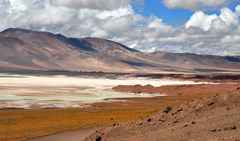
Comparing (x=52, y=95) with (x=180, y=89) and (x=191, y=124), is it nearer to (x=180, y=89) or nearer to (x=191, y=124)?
(x=180, y=89)

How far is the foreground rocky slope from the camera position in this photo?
75.5ft

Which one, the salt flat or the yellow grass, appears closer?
the yellow grass

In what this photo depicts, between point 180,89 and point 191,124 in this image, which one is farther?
point 180,89

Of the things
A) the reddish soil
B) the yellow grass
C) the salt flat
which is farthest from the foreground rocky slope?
the reddish soil

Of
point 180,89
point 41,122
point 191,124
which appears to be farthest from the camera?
point 180,89

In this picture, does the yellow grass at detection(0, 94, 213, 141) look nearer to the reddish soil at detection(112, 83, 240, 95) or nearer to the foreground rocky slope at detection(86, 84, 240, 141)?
the foreground rocky slope at detection(86, 84, 240, 141)

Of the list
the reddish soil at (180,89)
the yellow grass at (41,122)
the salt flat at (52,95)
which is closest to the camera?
the yellow grass at (41,122)

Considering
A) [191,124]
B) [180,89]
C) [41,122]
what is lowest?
[41,122]

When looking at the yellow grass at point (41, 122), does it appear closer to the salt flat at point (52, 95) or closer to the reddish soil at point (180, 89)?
the salt flat at point (52, 95)

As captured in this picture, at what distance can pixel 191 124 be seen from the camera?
25141mm

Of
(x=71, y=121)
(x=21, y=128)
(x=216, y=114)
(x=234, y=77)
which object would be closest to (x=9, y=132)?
(x=21, y=128)

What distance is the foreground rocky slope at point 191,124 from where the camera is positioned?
23002 mm

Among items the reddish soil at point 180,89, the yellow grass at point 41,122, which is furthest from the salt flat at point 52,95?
the yellow grass at point 41,122

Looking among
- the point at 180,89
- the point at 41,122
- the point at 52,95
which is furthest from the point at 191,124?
the point at 180,89
